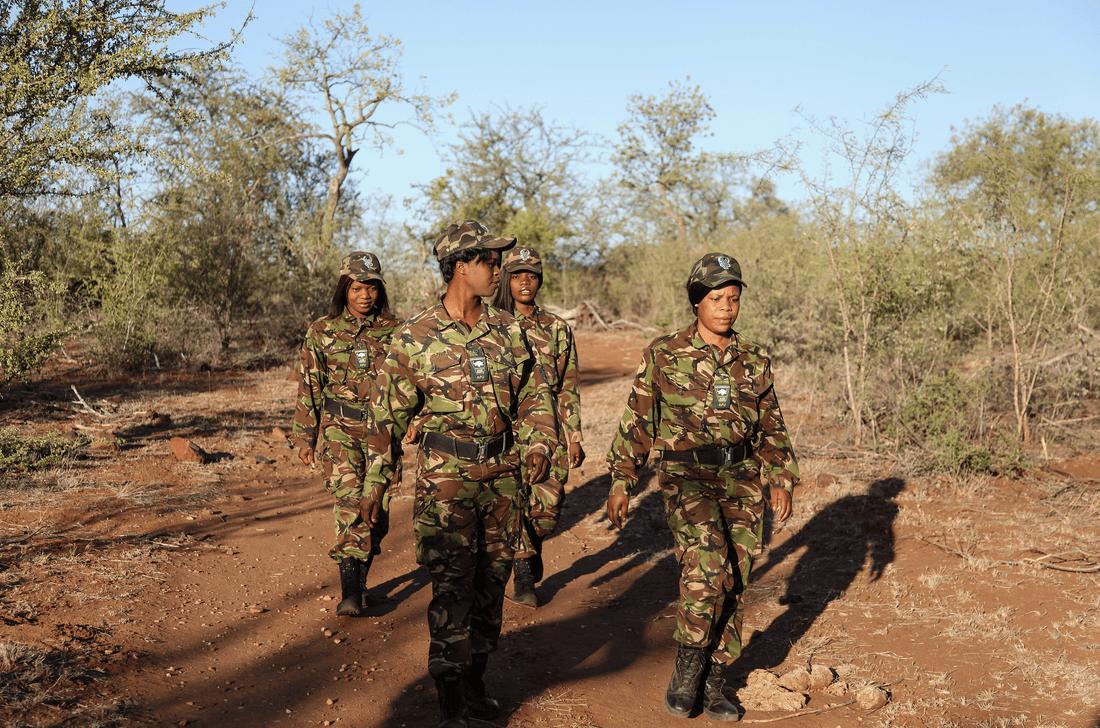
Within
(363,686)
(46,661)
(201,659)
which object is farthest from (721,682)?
(46,661)

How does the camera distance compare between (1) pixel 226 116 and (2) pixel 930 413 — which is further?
(1) pixel 226 116

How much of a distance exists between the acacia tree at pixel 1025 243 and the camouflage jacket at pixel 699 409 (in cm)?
459

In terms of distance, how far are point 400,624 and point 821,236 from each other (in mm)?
5816

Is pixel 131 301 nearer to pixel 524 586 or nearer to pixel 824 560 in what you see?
pixel 524 586

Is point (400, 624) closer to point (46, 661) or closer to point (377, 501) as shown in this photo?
point (377, 501)

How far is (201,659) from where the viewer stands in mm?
3822

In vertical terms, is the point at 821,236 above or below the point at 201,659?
above

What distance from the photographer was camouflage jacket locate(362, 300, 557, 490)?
3.20 m

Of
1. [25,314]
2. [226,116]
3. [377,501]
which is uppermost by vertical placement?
[226,116]

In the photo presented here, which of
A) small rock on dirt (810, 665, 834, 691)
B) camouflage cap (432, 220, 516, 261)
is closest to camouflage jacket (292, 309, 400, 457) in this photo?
camouflage cap (432, 220, 516, 261)

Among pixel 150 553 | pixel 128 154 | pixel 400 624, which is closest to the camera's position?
pixel 400 624

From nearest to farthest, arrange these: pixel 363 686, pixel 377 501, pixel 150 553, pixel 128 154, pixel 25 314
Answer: pixel 377 501
pixel 363 686
pixel 150 553
pixel 25 314
pixel 128 154

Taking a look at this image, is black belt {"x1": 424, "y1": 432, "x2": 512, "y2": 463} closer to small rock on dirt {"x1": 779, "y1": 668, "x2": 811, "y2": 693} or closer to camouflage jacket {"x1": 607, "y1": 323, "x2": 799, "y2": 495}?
camouflage jacket {"x1": 607, "y1": 323, "x2": 799, "y2": 495}

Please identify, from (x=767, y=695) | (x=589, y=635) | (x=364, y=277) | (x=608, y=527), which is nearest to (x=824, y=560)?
(x=608, y=527)
